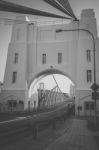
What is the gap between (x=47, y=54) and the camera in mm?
34625

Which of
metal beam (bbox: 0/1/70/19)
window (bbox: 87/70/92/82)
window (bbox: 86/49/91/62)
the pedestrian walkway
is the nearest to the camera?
metal beam (bbox: 0/1/70/19)

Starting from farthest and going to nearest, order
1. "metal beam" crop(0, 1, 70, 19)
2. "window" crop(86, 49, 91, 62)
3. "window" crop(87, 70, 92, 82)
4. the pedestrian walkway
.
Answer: "window" crop(86, 49, 91, 62)
"window" crop(87, 70, 92, 82)
the pedestrian walkway
"metal beam" crop(0, 1, 70, 19)

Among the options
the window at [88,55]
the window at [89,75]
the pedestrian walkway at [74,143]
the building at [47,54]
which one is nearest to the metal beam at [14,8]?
the pedestrian walkway at [74,143]

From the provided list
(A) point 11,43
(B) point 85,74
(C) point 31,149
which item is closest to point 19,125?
(C) point 31,149

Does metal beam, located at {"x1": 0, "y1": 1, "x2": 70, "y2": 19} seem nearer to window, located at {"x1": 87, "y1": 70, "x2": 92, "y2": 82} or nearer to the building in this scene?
the building

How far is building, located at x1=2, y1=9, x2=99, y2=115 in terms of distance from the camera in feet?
104

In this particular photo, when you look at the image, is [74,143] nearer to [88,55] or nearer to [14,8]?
[14,8]

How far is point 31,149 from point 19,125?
108 centimetres

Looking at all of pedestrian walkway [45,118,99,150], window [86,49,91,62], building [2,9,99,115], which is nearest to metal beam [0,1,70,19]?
pedestrian walkway [45,118,99,150]

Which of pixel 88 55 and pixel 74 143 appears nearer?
pixel 74 143

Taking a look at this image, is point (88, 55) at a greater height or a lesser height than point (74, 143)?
greater

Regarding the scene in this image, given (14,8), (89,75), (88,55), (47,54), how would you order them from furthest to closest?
(47,54) → (88,55) → (89,75) → (14,8)

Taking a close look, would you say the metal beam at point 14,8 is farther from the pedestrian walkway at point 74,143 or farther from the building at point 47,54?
the building at point 47,54

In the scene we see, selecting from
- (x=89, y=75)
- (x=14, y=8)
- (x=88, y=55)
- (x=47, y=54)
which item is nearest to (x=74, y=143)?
(x=14, y=8)
